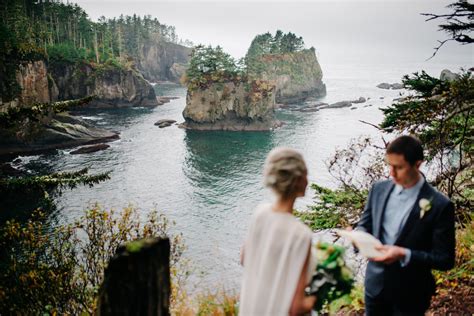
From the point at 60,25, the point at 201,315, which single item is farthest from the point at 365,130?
the point at 60,25

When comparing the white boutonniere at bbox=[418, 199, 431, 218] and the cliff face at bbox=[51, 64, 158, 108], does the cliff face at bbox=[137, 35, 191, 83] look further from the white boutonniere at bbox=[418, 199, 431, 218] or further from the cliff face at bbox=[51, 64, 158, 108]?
the white boutonniere at bbox=[418, 199, 431, 218]

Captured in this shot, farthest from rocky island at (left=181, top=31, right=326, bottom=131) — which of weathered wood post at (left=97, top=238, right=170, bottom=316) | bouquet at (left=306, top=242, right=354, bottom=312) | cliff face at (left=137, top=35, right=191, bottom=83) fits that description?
cliff face at (left=137, top=35, right=191, bottom=83)

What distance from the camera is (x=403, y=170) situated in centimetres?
314

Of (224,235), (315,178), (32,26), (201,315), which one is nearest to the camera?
(201,315)

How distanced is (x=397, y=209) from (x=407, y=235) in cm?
25

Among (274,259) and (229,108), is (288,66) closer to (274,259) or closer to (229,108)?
(229,108)

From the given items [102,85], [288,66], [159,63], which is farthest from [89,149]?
[159,63]

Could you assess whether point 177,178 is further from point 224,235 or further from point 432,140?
point 432,140

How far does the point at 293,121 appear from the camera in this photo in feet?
252

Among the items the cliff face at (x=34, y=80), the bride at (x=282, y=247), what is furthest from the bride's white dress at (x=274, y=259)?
the cliff face at (x=34, y=80)

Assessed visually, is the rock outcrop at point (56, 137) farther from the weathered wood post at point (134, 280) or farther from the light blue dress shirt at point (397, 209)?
the light blue dress shirt at point (397, 209)

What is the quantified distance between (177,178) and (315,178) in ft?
56.7

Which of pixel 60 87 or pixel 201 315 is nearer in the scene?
pixel 201 315

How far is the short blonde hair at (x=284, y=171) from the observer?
2.49 meters
